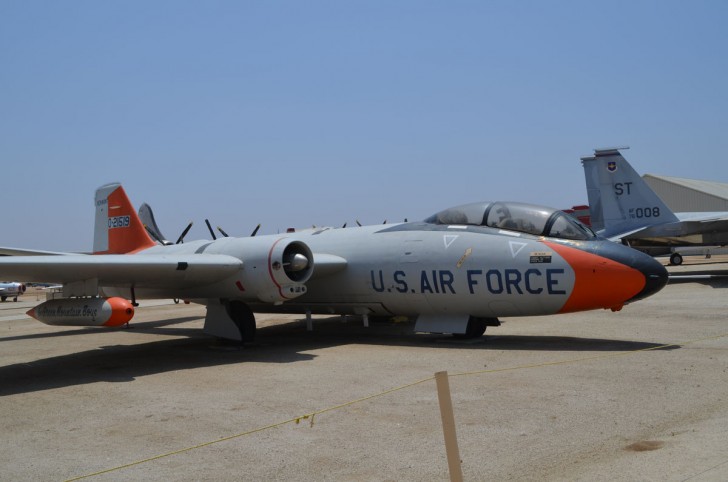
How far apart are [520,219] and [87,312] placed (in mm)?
7636

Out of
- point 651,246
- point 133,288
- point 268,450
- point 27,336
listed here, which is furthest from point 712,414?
point 651,246

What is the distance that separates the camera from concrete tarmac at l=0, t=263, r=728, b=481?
5.44m

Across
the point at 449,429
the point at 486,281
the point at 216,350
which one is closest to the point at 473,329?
the point at 486,281

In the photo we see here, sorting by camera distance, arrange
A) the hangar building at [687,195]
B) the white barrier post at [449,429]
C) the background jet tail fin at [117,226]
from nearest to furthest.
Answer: the white barrier post at [449,429] → the background jet tail fin at [117,226] → the hangar building at [687,195]

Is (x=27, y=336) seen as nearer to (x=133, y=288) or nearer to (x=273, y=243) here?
(x=133, y=288)

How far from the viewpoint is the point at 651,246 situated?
28328 millimetres

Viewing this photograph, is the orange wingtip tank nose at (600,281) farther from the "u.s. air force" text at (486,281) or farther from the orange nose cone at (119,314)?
the orange nose cone at (119,314)

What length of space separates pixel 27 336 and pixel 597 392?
1537cm

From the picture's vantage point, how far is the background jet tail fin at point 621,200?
90.1 ft

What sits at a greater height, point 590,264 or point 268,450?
point 590,264

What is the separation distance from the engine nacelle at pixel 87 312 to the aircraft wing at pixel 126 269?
1.42 ft

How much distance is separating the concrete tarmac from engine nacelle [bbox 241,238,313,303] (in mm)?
1144

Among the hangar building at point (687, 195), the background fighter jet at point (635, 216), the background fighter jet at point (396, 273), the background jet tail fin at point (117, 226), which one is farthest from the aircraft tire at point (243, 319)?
the hangar building at point (687, 195)

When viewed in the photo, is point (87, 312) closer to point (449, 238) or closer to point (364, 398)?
point (364, 398)
